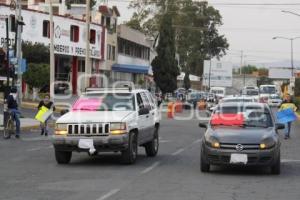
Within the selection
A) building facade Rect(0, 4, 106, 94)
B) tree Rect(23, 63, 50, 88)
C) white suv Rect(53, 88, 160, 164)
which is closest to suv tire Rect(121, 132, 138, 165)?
white suv Rect(53, 88, 160, 164)

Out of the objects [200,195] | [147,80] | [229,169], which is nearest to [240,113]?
[229,169]

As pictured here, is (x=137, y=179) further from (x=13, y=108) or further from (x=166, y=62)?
(x=166, y=62)

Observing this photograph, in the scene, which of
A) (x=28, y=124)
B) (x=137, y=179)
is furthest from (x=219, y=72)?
(x=137, y=179)

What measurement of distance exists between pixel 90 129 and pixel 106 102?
5.12 feet

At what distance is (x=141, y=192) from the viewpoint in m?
11.8

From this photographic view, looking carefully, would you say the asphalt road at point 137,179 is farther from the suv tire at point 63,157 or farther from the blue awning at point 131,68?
the blue awning at point 131,68

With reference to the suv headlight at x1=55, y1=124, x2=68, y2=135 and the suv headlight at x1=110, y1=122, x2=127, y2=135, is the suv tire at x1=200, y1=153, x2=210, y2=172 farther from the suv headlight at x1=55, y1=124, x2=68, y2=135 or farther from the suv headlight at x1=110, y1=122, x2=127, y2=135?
the suv headlight at x1=55, y1=124, x2=68, y2=135

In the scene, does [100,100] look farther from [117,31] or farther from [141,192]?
[117,31]

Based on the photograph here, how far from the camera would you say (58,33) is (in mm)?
58781

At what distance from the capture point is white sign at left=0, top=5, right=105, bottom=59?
53.7 meters

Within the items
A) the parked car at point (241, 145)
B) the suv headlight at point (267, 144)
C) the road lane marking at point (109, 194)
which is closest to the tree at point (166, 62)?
the parked car at point (241, 145)

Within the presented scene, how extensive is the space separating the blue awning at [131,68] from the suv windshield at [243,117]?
55991 millimetres

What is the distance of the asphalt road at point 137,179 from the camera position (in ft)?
37.9

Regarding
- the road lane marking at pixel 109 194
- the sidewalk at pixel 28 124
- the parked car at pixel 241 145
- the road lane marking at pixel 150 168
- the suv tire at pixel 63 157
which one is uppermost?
the parked car at pixel 241 145
